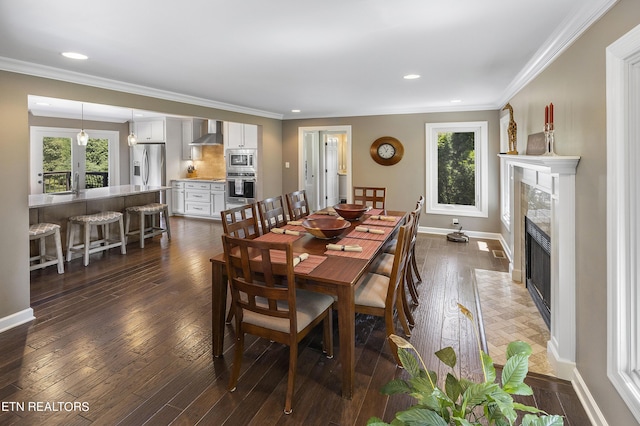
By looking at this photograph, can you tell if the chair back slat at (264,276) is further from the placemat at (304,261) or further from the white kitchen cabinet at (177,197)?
the white kitchen cabinet at (177,197)

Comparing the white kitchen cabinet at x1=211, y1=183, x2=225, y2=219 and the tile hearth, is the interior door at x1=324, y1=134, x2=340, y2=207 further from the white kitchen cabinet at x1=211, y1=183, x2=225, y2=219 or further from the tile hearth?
the tile hearth

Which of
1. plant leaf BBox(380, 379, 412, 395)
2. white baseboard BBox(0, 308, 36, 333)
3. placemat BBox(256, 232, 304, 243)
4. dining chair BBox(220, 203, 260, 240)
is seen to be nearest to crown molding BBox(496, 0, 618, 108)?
plant leaf BBox(380, 379, 412, 395)

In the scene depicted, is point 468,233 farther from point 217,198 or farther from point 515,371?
point 515,371

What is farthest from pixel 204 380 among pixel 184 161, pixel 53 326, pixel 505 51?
pixel 184 161

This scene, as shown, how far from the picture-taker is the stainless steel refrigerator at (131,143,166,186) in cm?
819

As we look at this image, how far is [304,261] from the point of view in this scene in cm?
237

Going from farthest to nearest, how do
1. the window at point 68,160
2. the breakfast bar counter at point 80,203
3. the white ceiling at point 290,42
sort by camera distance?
1. the window at point 68,160
2. the breakfast bar counter at point 80,203
3. the white ceiling at point 290,42

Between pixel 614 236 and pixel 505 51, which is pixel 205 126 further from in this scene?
pixel 614 236

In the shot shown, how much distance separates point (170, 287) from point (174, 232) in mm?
3155

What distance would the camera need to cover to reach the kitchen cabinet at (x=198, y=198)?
802 cm

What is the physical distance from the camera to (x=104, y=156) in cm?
858

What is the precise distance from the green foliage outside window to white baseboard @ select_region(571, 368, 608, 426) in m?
4.38

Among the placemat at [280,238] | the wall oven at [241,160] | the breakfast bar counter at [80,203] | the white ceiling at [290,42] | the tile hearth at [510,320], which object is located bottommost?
the tile hearth at [510,320]

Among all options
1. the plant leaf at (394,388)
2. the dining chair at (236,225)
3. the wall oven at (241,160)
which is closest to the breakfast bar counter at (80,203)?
the wall oven at (241,160)
